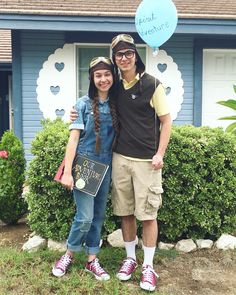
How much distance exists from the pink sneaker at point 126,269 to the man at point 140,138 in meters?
0.16

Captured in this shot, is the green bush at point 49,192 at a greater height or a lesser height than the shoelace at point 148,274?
greater

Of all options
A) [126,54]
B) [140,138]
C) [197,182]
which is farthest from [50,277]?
[126,54]

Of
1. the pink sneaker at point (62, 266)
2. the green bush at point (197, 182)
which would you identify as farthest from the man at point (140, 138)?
the green bush at point (197, 182)

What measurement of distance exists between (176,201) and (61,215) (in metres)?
1.18

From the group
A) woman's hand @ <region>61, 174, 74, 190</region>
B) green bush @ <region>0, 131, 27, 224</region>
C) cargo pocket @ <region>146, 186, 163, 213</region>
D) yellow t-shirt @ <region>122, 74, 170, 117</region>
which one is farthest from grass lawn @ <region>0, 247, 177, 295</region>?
yellow t-shirt @ <region>122, 74, 170, 117</region>

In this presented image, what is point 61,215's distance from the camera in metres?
4.32

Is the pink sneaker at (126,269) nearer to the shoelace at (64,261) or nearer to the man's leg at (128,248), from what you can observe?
the man's leg at (128,248)

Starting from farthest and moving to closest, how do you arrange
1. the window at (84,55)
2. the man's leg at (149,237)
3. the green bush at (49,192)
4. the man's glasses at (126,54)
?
the window at (84,55) → the green bush at (49,192) → the man's leg at (149,237) → the man's glasses at (126,54)

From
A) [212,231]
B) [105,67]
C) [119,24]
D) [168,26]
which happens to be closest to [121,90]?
[105,67]

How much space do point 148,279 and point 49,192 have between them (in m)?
1.37

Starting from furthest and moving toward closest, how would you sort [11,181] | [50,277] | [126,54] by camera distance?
1. [11,181]
2. [50,277]
3. [126,54]

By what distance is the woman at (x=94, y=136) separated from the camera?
11.0 feet

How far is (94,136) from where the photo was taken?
3.41m

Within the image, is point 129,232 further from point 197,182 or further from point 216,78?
point 216,78
